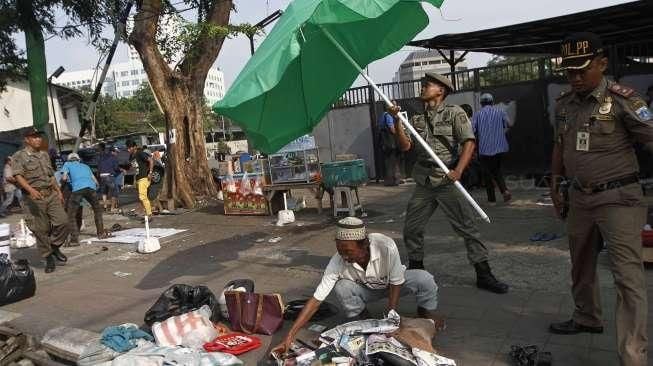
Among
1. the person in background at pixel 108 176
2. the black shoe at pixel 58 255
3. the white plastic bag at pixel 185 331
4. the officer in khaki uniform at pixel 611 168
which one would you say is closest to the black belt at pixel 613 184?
the officer in khaki uniform at pixel 611 168

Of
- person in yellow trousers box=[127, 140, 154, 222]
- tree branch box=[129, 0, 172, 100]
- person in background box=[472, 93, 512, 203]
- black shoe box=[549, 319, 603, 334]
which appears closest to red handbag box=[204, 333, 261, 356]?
black shoe box=[549, 319, 603, 334]

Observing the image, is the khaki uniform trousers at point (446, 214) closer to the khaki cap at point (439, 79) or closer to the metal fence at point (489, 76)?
the khaki cap at point (439, 79)

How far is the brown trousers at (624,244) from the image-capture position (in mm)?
3070

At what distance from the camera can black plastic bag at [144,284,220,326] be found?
4826 millimetres

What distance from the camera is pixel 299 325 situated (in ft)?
12.3

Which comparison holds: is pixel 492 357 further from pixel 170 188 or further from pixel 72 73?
pixel 72 73

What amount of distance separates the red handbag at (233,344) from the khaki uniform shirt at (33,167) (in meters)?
4.61

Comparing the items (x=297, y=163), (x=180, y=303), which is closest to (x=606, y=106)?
(x=180, y=303)

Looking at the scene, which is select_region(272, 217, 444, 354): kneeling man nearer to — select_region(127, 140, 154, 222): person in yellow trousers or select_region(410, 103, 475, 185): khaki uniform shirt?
select_region(410, 103, 475, 185): khaki uniform shirt

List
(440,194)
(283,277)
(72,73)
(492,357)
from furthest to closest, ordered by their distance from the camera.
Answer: (72,73) < (283,277) < (440,194) < (492,357)

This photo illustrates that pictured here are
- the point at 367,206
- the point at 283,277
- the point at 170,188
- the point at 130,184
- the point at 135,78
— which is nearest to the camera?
the point at 283,277

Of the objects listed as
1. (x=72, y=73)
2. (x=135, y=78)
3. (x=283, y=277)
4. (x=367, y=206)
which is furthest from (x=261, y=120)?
(x=135, y=78)

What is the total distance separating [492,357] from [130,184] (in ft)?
66.2

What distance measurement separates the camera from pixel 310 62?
14.8 feet
